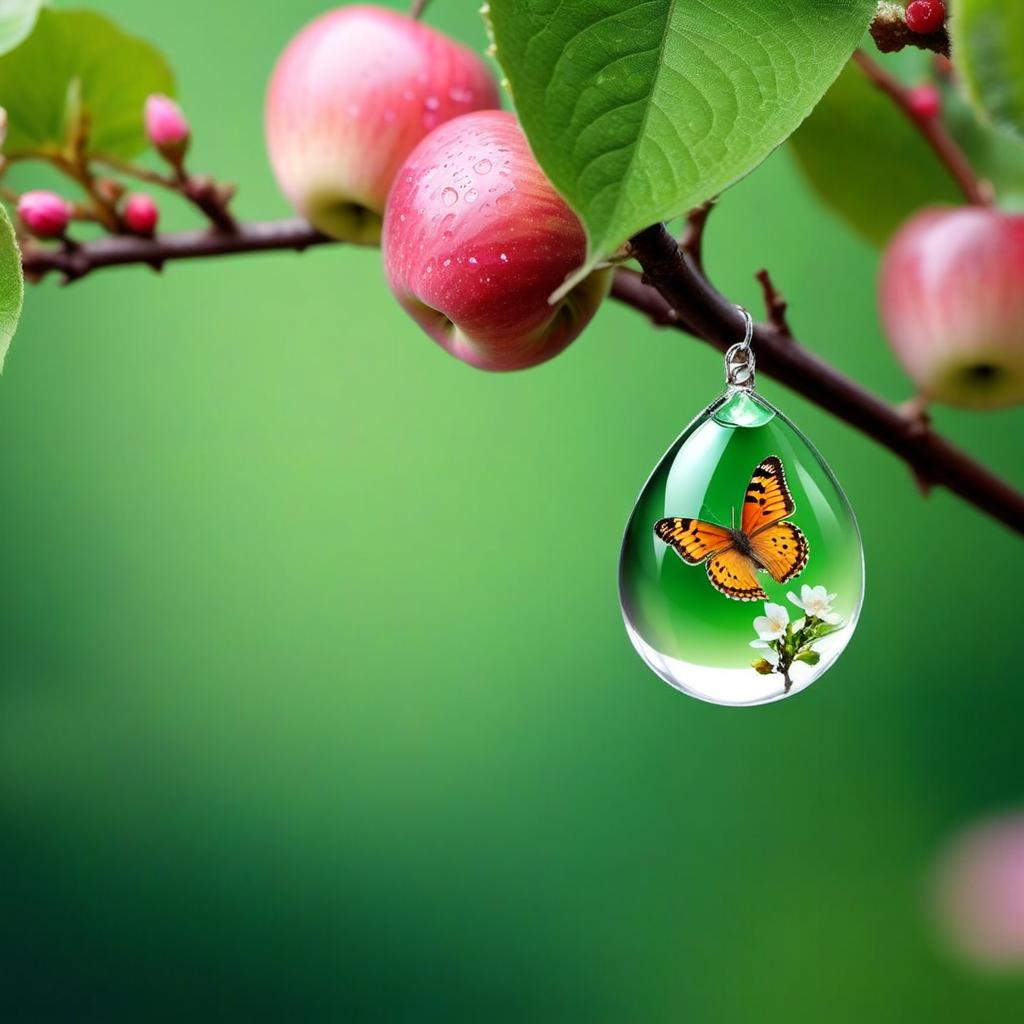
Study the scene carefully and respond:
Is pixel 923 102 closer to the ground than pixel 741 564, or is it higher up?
higher up

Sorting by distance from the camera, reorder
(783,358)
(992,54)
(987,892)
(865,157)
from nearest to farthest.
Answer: (992,54) < (783,358) < (865,157) < (987,892)

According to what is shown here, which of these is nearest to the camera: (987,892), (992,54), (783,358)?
(992,54)

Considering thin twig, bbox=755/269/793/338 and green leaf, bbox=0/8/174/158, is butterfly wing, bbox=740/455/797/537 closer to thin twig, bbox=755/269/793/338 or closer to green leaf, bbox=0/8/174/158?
thin twig, bbox=755/269/793/338

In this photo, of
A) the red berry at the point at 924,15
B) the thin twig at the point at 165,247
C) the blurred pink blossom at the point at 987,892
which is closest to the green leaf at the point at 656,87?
the red berry at the point at 924,15

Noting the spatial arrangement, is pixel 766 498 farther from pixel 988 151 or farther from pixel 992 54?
pixel 988 151

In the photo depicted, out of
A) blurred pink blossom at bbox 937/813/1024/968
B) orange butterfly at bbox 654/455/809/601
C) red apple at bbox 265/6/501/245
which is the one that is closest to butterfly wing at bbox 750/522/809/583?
orange butterfly at bbox 654/455/809/601

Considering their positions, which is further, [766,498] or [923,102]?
[923,102]

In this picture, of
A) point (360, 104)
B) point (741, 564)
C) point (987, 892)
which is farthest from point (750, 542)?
point (987, 892)
